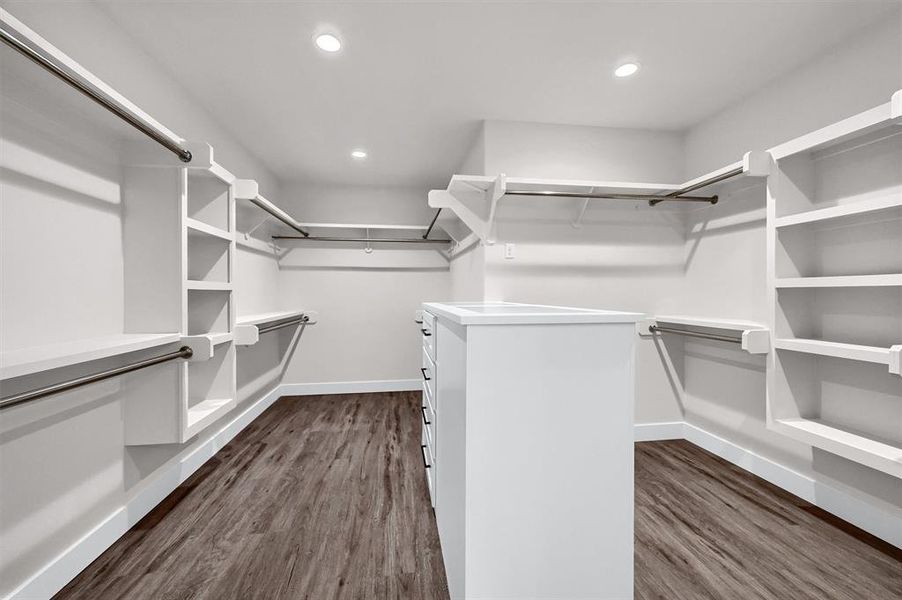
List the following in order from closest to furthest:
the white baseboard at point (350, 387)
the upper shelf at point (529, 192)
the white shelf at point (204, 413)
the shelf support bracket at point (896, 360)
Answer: the shelf support bracket at point (896, 360) → the white shelf at point (204, 413) → the upper shelf at point (529, 192) → the white baseboard at point (350, 387)

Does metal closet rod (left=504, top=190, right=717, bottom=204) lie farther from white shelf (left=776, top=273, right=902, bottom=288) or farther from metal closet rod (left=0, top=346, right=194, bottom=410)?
metal closet rod (left=0, top=346, right=194, bottom=410)

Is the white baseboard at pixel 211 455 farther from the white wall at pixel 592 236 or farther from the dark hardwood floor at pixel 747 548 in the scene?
the white wall at pixel 592 236

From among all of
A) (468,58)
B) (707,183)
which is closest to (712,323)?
(707,183)

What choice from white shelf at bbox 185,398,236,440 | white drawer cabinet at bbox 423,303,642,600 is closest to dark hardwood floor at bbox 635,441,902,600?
white drawer cabinet at bbox 423,303,642,600

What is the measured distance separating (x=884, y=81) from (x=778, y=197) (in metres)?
0.59

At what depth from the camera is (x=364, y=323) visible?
4125mm

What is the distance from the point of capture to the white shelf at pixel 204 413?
1.72 meters

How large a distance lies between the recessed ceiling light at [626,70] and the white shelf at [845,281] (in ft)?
4.32

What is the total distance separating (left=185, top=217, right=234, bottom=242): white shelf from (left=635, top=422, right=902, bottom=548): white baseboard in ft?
9.87

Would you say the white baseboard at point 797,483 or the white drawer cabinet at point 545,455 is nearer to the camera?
the white drawer cabinet at point 545,455

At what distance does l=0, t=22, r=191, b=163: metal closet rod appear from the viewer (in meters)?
0.90

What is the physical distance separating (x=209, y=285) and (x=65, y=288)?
0.53 m

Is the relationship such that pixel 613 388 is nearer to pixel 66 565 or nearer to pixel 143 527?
pixel 66 565

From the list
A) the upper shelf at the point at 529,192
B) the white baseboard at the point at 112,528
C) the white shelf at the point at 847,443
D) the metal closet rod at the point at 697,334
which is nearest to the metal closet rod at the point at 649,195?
the upper shelf at the point at 529,192
